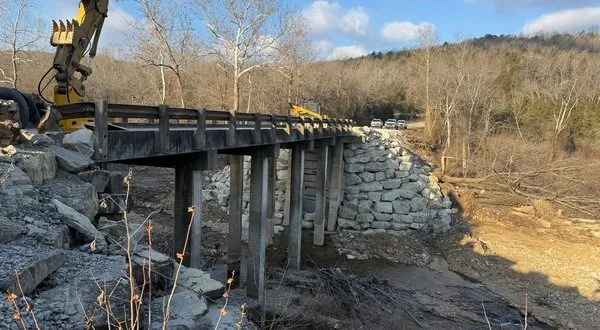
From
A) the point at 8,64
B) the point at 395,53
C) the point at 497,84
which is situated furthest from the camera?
the point at 395,53

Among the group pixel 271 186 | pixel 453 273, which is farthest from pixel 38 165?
pixel 453 273

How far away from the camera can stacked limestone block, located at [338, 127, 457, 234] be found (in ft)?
65.4

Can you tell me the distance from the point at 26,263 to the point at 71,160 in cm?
227

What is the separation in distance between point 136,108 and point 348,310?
7.87 metres

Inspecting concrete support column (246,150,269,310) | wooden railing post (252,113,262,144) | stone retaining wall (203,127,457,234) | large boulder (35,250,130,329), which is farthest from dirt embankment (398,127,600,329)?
large boulder (35,250,130,329)

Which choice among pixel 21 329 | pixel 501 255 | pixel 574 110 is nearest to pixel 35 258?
pixel 21 329

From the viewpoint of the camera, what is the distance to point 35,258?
3582mm

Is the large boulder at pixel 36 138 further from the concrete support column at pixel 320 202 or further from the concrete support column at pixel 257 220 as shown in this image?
the concrete support column at pixel 320 202

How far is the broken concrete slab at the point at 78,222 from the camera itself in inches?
177

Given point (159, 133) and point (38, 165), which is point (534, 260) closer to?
point (159, 133)

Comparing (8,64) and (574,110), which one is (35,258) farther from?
(574,110)

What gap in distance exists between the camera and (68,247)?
14.2 ft

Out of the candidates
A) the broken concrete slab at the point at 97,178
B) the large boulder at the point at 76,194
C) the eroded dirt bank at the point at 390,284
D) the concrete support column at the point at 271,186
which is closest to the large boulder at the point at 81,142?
the broken concrete slab at the point at 97,178

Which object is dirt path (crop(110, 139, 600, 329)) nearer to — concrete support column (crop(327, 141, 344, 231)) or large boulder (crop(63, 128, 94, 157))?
concrete support column (crop(327, 141, 344, 231))
